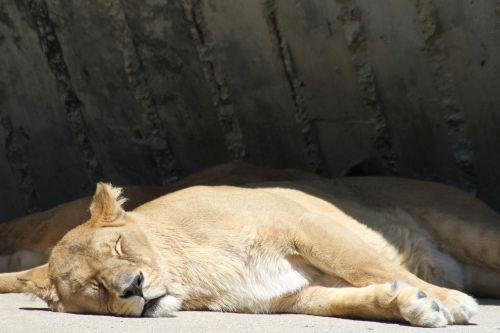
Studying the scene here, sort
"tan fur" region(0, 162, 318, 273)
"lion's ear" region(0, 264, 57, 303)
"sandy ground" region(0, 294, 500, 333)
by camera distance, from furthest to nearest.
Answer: "tan fur" region(0, 162, 318, 273), "lion's ear" region(0, 264, 57, 303), "sandy ground" region(0, 294, 500, 333)

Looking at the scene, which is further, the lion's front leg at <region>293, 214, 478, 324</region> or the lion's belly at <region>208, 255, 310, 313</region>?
the lion's belly at <region>208, 255, 310, 313</region>

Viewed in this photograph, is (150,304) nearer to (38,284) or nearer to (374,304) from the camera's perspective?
(38,284)

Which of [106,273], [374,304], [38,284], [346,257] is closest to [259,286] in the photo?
[346,257]

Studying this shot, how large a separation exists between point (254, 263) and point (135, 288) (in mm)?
633

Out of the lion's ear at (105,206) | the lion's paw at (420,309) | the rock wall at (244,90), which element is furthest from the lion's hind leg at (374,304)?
the rock wall at (244,90)

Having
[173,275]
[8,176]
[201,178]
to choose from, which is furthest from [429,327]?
[8,176]

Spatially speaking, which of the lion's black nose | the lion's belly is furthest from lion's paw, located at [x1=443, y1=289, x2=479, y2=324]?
the lion's black nose

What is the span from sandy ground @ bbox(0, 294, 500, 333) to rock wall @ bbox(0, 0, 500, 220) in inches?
71.5

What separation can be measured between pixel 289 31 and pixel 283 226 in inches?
77.1

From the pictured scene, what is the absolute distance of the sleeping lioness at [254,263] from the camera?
4.73 metres

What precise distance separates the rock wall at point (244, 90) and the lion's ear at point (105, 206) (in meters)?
2.02

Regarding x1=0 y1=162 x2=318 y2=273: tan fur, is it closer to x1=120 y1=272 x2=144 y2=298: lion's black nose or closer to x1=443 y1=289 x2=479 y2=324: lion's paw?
x1=120 y1=272 x2=144 y2=298: lion's black nose

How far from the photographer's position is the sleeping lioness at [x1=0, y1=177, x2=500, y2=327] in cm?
473

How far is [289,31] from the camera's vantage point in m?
6.65
